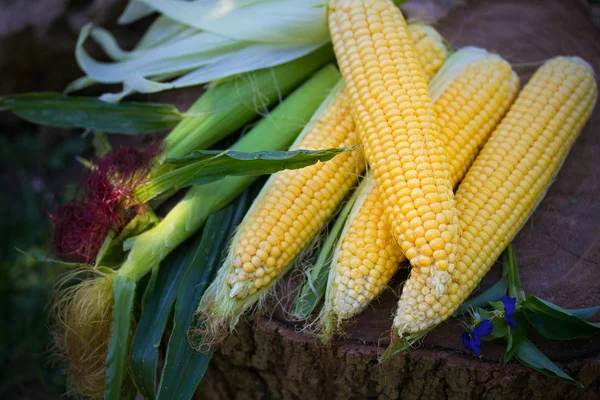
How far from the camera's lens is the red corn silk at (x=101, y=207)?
1993 millimetres

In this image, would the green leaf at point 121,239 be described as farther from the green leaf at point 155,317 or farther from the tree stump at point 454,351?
the tree stump at point 454,351

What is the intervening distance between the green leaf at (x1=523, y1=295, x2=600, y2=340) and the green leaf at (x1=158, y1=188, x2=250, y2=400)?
104 centimetres

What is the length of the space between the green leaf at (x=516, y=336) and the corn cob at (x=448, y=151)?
39cm

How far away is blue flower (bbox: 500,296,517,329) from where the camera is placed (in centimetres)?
169

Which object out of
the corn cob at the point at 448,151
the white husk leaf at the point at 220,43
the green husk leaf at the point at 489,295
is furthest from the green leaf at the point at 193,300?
the green husk leaf at the point at 489,295

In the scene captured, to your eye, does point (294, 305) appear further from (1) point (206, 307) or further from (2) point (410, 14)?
(2) point (410, 14)

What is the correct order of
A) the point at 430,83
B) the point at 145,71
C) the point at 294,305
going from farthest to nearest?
1. the point at 145,71
2. the point at 430,83
3. the point at 294,305

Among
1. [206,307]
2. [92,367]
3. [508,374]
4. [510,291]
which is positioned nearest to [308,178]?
[206,307]

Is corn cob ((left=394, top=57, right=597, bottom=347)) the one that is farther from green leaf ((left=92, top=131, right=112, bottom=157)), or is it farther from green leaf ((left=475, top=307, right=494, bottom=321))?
green leaf ((left=92, top=131, right=112, bottom=157))

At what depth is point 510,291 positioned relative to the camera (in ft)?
6.08

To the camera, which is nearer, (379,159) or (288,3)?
(379,159)

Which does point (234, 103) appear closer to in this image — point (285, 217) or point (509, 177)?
point (285, 217)

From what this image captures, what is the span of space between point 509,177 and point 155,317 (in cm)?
132

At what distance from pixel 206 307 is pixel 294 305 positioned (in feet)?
0.97
